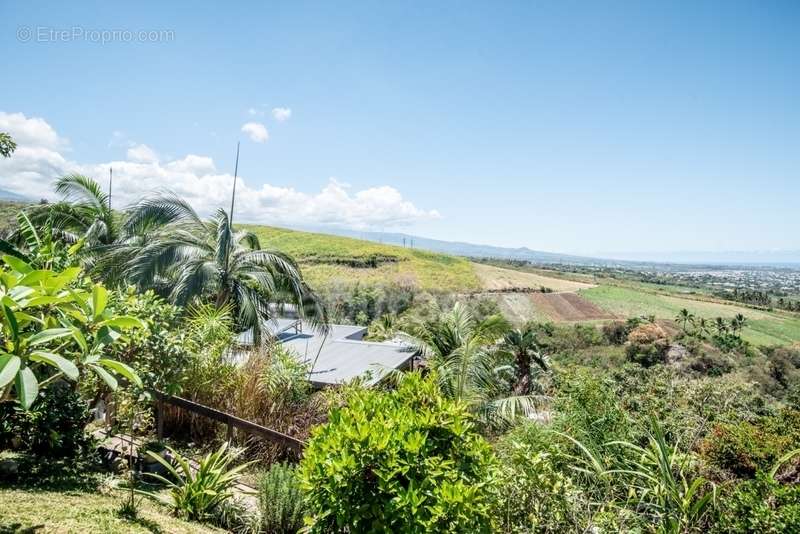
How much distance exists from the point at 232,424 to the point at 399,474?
3064 mm

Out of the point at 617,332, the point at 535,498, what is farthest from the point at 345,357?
the point at 617,332

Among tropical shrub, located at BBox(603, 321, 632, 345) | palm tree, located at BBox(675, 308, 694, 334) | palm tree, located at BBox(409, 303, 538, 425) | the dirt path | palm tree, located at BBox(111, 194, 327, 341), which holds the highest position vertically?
palm tree, located at BBox(111, 194, 327, 341)

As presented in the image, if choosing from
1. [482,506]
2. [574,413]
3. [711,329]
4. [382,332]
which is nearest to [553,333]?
[382,332]

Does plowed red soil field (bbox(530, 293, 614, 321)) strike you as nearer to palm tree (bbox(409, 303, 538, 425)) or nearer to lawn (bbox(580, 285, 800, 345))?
lawn (bbox(580, 285, 800, 345))

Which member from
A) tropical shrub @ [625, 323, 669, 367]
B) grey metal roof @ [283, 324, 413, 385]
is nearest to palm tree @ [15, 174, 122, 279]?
grey metal roof @ [283, 324, 413, 385]

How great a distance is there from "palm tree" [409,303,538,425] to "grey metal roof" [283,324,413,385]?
1060 mm

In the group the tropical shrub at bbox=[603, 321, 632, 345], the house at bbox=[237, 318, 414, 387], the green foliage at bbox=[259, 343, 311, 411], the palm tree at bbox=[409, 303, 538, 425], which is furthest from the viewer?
the tropical shrub at bbox=[603, 321, 632, 345]

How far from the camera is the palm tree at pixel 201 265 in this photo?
834 centimetres

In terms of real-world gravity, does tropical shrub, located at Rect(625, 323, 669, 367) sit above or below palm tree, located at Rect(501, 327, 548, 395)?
below

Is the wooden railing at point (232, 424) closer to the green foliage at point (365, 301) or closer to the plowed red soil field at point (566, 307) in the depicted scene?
the green foliage at point (365, 301)

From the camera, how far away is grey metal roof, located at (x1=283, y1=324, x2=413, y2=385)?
9359 millimetres

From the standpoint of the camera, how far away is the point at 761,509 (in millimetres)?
2619

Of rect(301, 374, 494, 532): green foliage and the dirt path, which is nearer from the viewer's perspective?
rect(301, 374, 494, 532): green foliage

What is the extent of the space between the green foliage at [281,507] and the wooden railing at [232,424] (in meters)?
0.51
